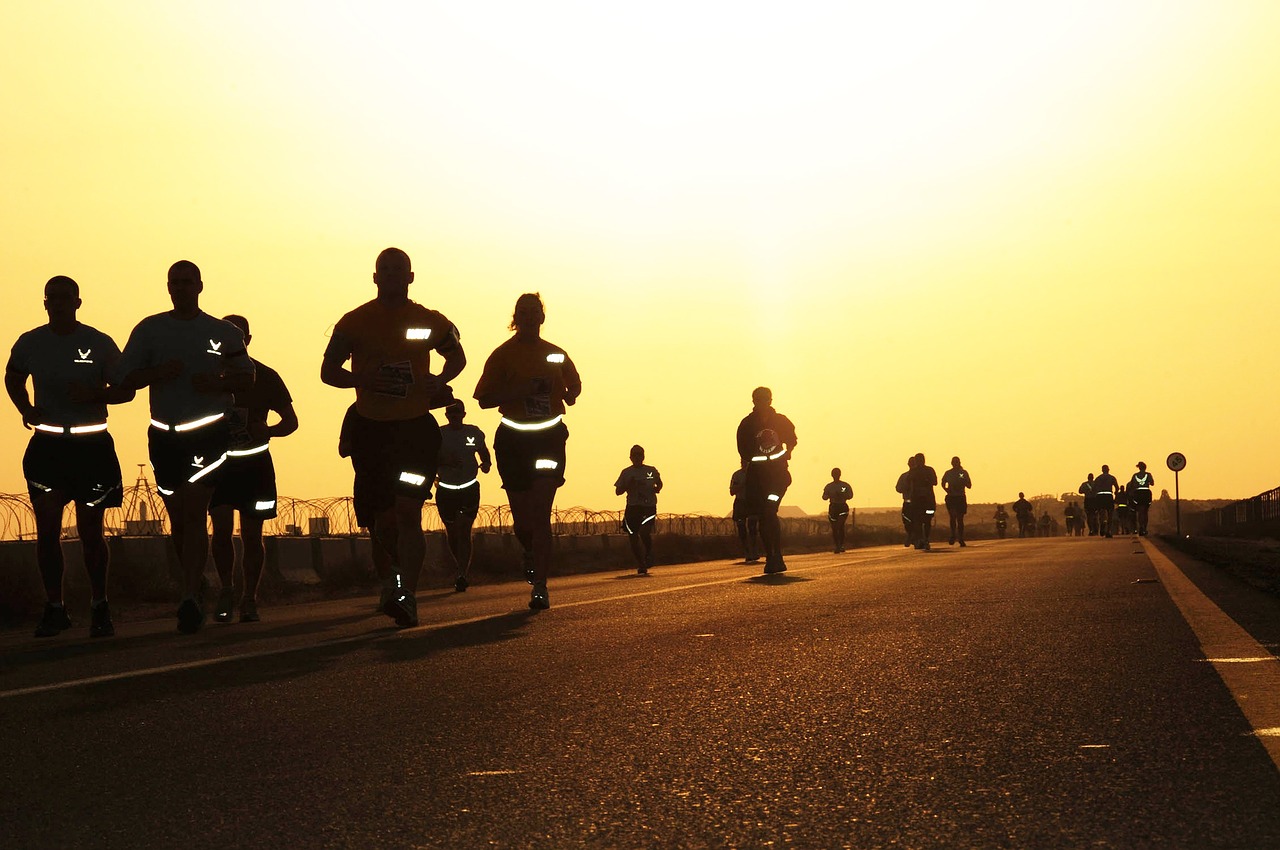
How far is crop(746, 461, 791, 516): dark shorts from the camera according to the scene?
1758 centimetres

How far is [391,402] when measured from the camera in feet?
31.7

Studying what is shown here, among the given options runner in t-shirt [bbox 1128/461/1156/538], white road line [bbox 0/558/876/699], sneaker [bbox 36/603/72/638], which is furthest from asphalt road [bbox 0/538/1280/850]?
runner in t-shirt [bbox 1128/461/1156/538]

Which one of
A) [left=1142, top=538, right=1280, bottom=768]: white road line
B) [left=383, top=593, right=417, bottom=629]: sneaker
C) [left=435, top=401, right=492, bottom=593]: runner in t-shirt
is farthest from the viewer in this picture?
[left=435, top=401, right=492, bottom=593]: runner in t-shirt

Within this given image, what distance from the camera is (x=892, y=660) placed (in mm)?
6723

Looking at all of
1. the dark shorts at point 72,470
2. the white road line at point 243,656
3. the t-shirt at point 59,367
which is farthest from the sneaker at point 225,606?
the white road line at point 243,656

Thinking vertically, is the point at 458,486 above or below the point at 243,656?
above

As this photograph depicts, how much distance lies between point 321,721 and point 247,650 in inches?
108

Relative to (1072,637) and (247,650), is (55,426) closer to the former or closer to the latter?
(247,650)

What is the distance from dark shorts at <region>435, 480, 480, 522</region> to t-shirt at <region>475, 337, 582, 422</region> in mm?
5627

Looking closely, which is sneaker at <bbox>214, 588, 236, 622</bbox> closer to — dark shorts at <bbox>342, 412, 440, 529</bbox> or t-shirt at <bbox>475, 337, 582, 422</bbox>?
dark shorts at <bbox>342, 412, 440, 529</bbox>

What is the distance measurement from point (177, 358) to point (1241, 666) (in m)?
6.39

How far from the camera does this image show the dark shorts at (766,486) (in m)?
17.6

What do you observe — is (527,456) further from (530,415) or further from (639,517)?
(639,517)

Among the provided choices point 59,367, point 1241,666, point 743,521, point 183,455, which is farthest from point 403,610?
point 743,521
